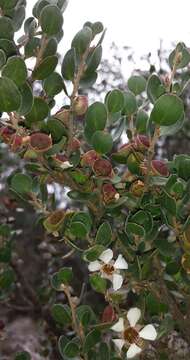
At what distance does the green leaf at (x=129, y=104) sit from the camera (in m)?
0.82

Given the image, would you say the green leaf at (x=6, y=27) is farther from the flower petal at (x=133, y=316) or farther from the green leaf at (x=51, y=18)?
the flower petal at (x=133, y=316)

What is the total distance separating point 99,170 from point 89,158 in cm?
4

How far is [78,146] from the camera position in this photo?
762 millimetres

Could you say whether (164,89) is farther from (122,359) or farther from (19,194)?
(122,359)

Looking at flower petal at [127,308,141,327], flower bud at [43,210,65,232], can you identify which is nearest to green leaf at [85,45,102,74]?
flower bud at [43,210,65,232]

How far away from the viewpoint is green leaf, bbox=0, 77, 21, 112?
0.65 m

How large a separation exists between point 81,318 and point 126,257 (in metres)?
0.11

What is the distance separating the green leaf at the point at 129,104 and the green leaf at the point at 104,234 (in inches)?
7.2

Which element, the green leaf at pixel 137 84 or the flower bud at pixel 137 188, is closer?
the flower bud at pixel 137 188

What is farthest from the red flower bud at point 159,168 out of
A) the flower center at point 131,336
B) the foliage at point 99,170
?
the flower center at point 131,336

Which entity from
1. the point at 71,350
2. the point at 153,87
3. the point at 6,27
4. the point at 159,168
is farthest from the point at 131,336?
the point at 6,27

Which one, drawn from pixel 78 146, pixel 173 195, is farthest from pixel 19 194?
pixel 173 195

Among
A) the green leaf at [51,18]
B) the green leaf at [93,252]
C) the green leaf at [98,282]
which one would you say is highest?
the green leaf at [51,18]

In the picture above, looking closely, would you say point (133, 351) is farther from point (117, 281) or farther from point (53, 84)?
point (53, 84)
